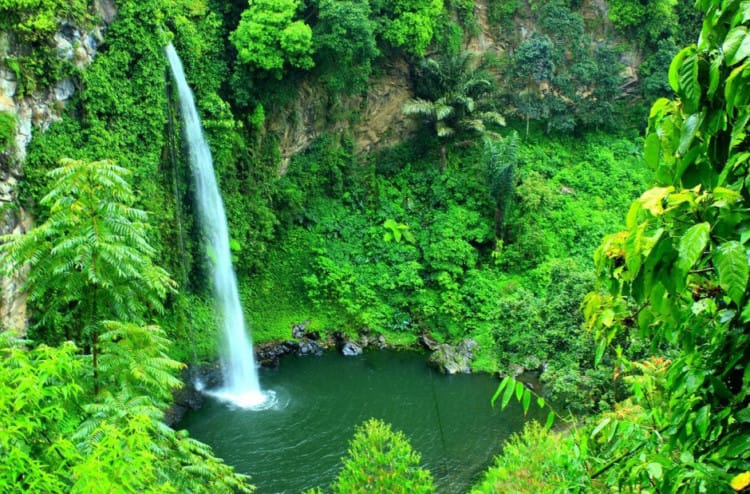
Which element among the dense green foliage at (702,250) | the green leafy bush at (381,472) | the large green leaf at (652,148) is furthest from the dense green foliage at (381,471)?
the large green leaf at (652,148)

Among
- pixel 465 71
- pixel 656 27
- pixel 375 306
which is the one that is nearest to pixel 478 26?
pixel 465 71

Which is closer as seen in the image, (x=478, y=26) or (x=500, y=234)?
(x=500, y=234)

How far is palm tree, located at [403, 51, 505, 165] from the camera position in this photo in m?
17.2

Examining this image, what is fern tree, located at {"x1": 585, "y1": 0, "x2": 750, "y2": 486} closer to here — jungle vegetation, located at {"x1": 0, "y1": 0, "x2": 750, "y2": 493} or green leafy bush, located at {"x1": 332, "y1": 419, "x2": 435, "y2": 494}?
jungle vegetation, located at {"x1": 0, "y1": 0, "x2": 750, "y2": 493}

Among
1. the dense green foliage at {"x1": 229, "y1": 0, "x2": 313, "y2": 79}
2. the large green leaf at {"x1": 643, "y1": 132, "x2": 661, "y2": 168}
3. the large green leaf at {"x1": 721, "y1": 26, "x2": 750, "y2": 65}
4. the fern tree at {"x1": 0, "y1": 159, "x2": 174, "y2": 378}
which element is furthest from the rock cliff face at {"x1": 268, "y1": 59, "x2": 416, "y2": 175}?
the large green leaf at {"x1": 721, "y1": 26, "x2": 750, "y2": 65}

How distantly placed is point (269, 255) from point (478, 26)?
33.3ft

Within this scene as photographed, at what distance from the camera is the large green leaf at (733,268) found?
1.29 m

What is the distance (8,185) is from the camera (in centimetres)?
961

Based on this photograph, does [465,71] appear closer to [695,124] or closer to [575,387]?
[575,387]

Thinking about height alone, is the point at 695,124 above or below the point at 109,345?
above

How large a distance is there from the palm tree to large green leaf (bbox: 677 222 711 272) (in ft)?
53.0

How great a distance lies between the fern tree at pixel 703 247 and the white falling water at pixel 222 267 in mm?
12081

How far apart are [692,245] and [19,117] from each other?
36.4 feet

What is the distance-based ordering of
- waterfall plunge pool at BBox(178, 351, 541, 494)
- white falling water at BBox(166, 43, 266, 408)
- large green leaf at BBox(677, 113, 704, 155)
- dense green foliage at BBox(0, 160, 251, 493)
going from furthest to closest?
white falling water at BBox(166, 43, 266, 408) < waterfall plunge pool at BBox(178, 351, 541, 494) < dense green foliage at BBox(0, 160, 251, 493) < large green leaf at BBox(677, 113, 704, 155)
